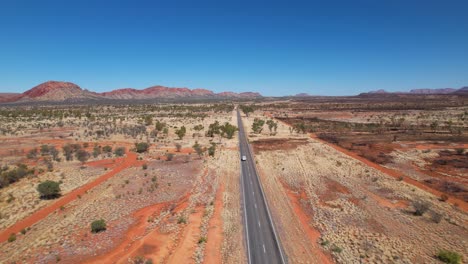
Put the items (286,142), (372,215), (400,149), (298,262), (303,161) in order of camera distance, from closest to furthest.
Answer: (298,262) → (372,215) → (303,161) → (400,149) → (286,142)

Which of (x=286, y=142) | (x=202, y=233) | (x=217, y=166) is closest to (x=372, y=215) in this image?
(x=202, y=233)

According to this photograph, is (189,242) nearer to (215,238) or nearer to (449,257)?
(215,238)

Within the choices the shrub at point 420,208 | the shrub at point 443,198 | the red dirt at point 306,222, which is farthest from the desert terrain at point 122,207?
the shrub at point 443,198

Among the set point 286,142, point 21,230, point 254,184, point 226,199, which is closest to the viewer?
point 21,230

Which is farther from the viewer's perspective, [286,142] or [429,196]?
[286,142]

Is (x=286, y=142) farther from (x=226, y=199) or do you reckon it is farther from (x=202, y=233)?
(x=202, y=233)

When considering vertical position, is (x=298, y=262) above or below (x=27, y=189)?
below
